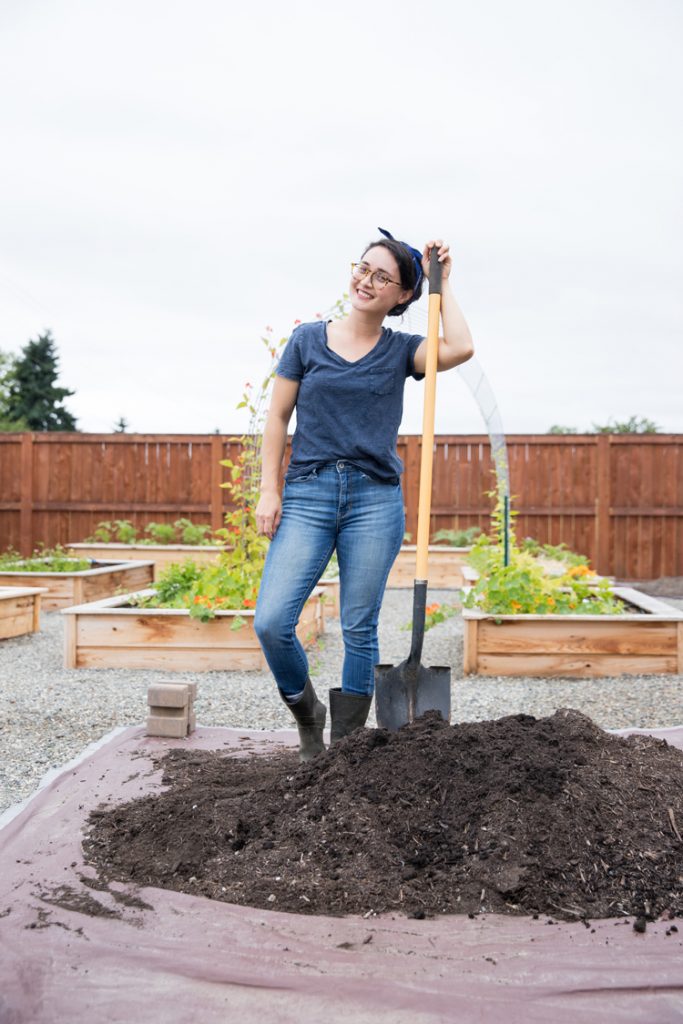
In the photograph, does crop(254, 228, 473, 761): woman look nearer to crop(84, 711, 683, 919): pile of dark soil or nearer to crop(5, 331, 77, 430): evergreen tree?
crop(84, 711, 683, 919): pile of dark soil

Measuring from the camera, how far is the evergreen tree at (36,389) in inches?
1174

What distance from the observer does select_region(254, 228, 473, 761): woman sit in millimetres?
2469

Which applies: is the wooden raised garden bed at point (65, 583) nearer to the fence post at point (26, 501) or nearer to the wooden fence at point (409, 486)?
the wooden fence at point (409, 486)

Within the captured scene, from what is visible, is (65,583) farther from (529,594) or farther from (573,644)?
(573,644)

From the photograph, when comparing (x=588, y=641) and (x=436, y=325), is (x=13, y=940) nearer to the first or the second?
(x=436, y=325)

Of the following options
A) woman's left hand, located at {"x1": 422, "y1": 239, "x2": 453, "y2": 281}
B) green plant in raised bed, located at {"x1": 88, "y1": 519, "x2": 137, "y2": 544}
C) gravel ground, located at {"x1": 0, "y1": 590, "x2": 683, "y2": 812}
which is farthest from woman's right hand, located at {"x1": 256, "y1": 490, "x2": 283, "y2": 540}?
green plant in raised bed, located at {"x1": 88, "y1": 519, "x2": 137, "y2": 544}

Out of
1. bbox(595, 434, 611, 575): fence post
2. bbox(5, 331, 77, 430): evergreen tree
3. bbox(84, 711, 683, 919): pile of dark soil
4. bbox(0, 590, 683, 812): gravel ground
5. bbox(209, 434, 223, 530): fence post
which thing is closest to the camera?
bbox(84, 711, 683, 919): pile of dark soil

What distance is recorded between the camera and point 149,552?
387 inches

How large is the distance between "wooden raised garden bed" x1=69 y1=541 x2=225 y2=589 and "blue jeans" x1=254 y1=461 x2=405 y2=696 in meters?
7.04

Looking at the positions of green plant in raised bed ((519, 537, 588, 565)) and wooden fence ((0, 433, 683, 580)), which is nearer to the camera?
green plant in raised bed ((519, 537, 588, 565))

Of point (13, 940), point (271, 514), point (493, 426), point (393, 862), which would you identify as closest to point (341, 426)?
point (271, 514)

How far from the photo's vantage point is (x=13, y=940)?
158 cm

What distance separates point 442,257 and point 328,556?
100 centimetres

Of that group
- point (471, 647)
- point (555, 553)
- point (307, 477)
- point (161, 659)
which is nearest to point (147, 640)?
point (161, 659)
